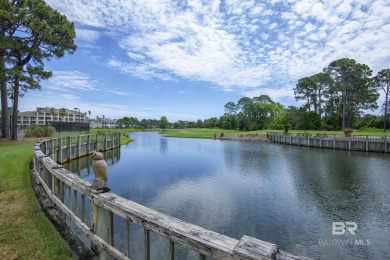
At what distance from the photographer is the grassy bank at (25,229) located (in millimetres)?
4012

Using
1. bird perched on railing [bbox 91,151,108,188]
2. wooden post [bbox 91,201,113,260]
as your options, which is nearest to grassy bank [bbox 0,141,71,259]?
wooden post [bbox 91,201,113,260]

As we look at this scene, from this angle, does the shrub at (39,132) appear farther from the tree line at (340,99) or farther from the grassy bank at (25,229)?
the tree line at (340,99)

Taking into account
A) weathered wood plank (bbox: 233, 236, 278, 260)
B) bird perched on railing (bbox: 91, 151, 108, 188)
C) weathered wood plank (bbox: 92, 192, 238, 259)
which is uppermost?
bird perched on railing (bbox: 91, 151, 108, 188)

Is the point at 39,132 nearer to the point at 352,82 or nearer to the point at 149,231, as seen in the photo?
the point at 149,231

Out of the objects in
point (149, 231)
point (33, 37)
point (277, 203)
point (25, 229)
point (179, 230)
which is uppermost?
point (33, 37)

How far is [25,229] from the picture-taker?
484 cm

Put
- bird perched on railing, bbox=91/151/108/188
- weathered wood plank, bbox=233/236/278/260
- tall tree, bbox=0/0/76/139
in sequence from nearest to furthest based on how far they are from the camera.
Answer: weathered wood plank, bbox=233/236/278/260
bird perched on railing, bbox=91/151/108/188
tall tree, bbox=0/0/76/139

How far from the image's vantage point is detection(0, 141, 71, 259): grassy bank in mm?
4012

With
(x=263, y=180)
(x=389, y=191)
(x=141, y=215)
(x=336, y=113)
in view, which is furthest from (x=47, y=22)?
(x=336, y=113)

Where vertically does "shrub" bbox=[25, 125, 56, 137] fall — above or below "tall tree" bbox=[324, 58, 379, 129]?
below

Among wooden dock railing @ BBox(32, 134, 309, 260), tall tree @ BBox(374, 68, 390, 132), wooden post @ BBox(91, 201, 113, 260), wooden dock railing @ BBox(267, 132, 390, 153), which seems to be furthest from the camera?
tall tree @ BBox(374, 68, 390, 132)

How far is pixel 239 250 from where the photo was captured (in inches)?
73.3

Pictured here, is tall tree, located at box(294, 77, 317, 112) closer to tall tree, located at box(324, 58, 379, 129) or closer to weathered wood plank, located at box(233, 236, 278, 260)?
tall tree, located at box(324, 58, 379, 129)

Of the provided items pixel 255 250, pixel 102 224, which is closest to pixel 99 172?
pixel 102 224
